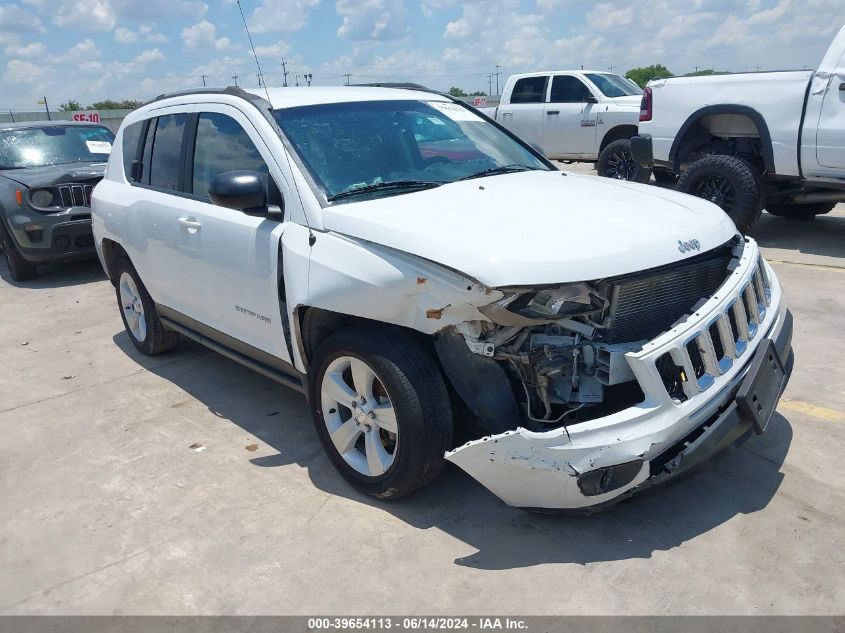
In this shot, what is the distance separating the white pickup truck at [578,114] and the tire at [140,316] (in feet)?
25.0

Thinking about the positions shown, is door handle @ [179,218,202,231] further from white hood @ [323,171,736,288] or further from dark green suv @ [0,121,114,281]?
dark green suv @ [0,121,114,281]

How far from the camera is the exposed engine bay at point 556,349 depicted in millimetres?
2832

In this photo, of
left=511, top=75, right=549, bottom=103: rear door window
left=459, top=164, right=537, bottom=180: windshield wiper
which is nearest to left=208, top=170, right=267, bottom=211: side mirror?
left=459, top=164, right=537, bottom=180: windshield wiper

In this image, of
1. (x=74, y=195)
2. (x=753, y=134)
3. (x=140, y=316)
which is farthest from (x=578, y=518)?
(x=74, y=195)

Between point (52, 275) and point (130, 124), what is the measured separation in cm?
461

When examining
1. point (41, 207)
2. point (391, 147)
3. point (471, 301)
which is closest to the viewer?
point (471, 301)

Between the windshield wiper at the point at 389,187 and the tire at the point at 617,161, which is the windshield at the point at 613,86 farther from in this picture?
the windshield wiper at the point at 389,187

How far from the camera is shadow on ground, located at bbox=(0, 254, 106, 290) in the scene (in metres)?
8.63

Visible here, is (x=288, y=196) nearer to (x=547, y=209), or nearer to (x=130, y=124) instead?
(x=547, y=209)

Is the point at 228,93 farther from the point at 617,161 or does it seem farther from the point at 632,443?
the point at 617,161

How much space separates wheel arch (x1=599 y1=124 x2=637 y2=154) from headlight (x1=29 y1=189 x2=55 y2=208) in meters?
8.29

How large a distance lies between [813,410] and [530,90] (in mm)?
10196

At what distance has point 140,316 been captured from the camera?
5.67 meters

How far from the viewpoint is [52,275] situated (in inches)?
360
